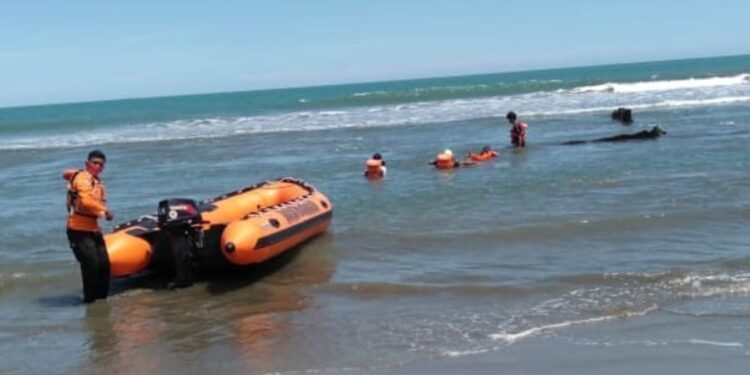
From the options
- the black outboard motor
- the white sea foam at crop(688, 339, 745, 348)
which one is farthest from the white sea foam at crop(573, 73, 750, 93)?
the white sea foam at crop(688, 339, 745, 348)

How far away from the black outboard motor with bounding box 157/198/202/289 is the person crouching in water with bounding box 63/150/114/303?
1.94 ft

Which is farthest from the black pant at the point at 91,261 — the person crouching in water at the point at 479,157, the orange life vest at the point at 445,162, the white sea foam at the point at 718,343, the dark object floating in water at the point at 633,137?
the dark object floating in water at the point at 633,137

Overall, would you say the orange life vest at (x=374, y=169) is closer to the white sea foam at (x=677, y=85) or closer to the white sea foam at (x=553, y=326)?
the white sea foam at (x=553, y=326)

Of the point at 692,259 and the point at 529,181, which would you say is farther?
the point at 529,181

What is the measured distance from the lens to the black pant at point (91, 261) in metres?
8.14

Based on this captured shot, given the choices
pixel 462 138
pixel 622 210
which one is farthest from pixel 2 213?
pixel 462 138

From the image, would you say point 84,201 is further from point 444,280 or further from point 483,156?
point 483,156

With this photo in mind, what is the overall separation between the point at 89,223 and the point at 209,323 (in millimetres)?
1610

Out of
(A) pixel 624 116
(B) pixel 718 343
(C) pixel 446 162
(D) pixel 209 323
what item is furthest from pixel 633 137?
(B) pixel 718 343

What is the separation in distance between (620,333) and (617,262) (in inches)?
93.9

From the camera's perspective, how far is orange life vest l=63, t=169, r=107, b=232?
7.96 meters

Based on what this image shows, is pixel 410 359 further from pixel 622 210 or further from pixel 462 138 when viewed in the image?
pixel 462 138

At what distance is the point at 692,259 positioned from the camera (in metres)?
8.49

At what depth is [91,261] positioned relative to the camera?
8.19 meters
